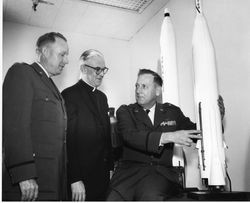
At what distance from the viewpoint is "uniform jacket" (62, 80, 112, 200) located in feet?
5.28

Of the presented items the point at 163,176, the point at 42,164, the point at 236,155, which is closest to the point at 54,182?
the point at 42,164

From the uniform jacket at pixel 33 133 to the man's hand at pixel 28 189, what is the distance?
0.08ft

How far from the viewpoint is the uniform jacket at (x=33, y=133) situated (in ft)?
3.88

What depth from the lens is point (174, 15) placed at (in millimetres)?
2850

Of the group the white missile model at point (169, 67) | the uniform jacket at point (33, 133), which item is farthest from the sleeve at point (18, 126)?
the white missile model at point (169, 67)

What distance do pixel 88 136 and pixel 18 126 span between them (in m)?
0.51

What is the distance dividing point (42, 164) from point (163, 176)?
0.60 m

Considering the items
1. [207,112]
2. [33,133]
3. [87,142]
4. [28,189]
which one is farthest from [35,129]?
[207,112]

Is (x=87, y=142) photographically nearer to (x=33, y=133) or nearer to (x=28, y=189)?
(x=33, y=133)

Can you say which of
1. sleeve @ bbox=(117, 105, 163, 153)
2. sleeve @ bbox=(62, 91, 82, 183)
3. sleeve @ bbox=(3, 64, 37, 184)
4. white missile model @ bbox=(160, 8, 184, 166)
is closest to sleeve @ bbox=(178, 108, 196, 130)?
sleeve @ bbox=(117, 105, 163, 153)

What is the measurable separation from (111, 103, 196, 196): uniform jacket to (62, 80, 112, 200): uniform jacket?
5.9 inches

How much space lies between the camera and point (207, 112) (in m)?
1.79

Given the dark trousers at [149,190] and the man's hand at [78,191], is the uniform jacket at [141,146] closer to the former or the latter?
the dark trousers at [149,190]

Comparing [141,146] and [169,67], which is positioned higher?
Answer: [169,67]
